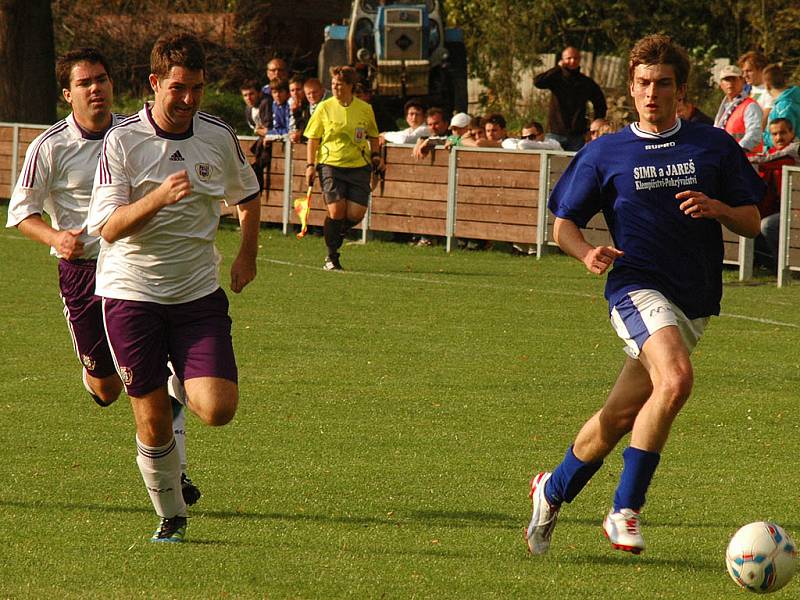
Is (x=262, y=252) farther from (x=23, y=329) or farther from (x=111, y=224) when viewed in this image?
(x=111, y=224)

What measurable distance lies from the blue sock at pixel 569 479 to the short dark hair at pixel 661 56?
1524 millimetres

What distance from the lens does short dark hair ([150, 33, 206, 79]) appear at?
571 centimetres

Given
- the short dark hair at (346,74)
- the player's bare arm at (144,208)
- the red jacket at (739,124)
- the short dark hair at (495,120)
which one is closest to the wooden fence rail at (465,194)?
the short dark hair at (495,120)

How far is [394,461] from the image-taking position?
7.50m

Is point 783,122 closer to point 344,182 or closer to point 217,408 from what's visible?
point 344,182

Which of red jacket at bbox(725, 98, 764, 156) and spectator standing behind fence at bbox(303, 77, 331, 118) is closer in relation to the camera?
red jacket at bbox(725, 98, 764, 156)

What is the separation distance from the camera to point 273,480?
23.2 ft

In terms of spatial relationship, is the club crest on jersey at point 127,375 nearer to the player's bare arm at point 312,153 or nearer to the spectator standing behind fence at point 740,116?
the player's bare arm at point 312,153

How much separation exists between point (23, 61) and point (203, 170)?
71.3ft

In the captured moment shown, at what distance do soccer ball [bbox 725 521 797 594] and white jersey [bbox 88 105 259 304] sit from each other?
233 centimetres

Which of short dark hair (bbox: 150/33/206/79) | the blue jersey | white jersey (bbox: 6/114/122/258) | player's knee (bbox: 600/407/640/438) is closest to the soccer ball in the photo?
player's knee (bbox: 600/407/640/438)

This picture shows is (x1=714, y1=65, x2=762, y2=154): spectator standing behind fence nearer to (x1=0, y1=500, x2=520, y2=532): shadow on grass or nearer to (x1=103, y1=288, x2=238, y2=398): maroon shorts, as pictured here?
(x1=0, y1=500, x2=520, y2=532): shadow on grass

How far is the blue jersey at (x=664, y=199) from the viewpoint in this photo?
18.6 feet

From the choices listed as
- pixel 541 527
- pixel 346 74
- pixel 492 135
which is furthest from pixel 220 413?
pixel 492 135
